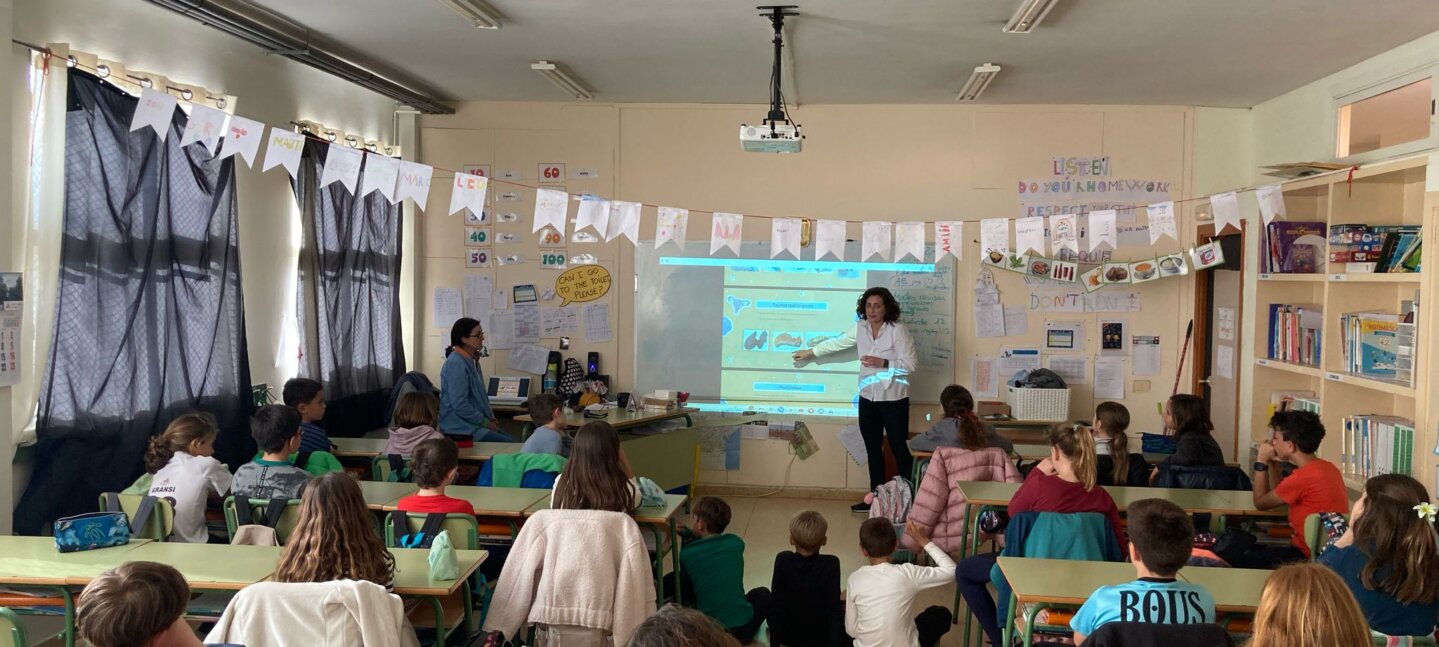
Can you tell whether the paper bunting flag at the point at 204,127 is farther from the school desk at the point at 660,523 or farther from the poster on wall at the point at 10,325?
the school desk at the point at 660,523

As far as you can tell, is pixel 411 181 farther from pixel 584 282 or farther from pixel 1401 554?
pixel 1401 554

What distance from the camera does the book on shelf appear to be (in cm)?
569

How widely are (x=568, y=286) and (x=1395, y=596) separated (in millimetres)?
5378

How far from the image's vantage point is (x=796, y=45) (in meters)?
5.18

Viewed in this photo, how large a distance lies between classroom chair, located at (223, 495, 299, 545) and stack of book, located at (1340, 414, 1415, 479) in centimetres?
457

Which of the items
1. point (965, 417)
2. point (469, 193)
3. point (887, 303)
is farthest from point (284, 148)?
point (887, 303)

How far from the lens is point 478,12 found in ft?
14.5

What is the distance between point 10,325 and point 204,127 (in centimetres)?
108

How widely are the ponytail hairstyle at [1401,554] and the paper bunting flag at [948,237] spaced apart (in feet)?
11.3

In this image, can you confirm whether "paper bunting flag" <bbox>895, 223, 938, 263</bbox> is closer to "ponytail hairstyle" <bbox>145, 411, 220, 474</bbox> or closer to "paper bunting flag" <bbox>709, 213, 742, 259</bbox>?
"paper bunting flag" <bbox>709, 213, 742, 259</bbox>

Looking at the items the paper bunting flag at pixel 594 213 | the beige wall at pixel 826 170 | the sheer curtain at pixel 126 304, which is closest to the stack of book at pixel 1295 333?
the beige wall at pixel 826 170

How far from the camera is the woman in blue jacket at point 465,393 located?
230 inches

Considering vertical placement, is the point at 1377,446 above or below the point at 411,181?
below

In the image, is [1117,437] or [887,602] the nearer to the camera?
[887,602]
